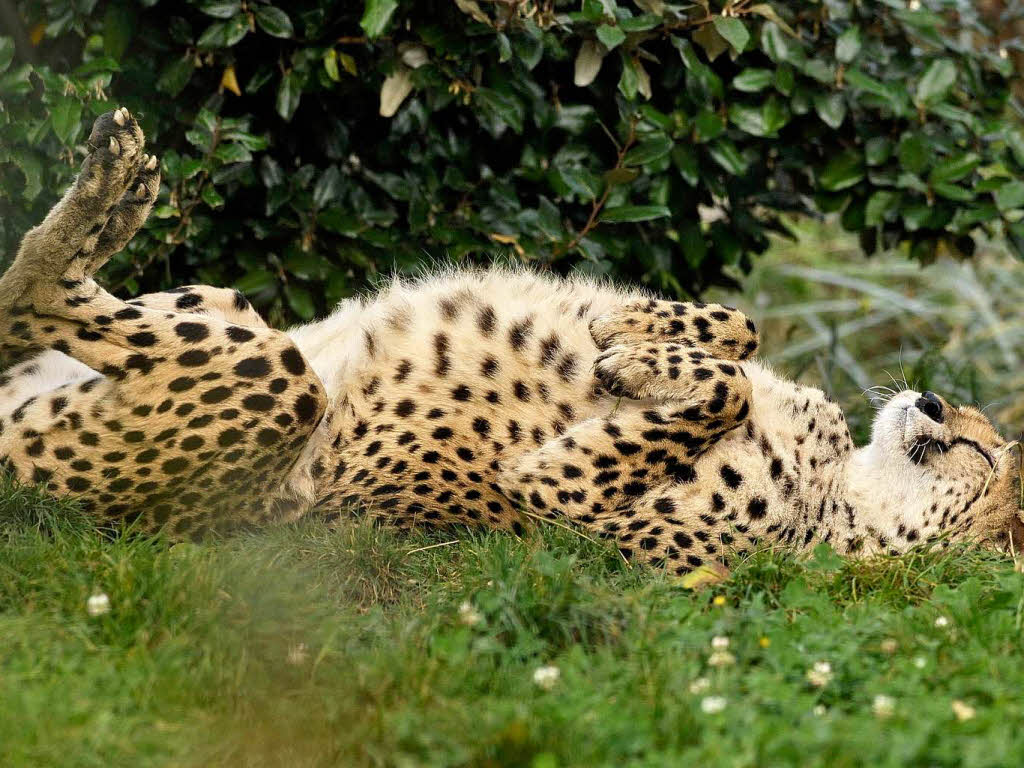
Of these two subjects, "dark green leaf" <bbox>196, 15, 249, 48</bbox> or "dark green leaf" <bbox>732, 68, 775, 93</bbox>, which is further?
"dark green leaf" <bbox>732, 68, 775, 93</bbox>

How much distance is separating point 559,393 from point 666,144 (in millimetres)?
1361

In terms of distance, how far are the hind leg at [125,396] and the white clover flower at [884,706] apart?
6.45 ft

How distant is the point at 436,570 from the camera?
3.55 metres

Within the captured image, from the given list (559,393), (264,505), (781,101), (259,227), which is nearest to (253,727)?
(264,505)

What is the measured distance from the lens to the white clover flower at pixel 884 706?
239 centimetres

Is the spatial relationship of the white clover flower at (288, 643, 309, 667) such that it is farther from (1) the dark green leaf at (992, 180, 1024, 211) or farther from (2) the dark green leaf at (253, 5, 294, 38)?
(1) the dark green leaf at (992, 180, 1024, 211)

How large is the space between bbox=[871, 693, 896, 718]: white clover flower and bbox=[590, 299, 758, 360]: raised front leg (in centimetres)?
171

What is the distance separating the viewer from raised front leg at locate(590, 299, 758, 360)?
4004mm

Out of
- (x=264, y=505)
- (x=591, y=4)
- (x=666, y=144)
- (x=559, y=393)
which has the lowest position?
(x=264, y=505)

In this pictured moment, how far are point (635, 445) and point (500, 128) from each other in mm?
1617

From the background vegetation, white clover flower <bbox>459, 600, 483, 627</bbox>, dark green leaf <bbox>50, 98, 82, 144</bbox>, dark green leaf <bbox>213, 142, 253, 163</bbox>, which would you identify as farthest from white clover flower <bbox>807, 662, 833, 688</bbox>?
dark green leaf <bbox>50, 98, 82, 144</bbox>

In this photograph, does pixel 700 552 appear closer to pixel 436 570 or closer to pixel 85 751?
pixel 436 570

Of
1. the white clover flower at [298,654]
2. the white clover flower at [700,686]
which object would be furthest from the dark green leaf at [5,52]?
the white clover flower at [700,686]

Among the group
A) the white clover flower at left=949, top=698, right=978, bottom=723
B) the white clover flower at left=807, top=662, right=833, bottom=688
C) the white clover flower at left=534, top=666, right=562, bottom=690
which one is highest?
the white clover flower at left=949, top=698, right=978, bottom=723
